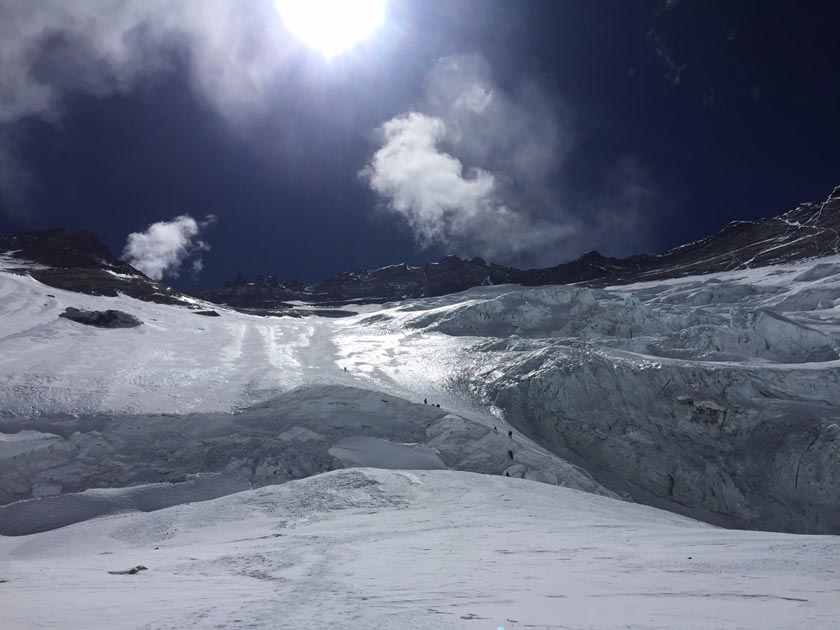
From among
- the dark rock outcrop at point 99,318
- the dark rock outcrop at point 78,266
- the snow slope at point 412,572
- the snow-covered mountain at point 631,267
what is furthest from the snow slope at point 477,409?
the snow-covered mountain at point 631,267

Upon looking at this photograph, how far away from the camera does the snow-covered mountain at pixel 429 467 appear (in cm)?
701

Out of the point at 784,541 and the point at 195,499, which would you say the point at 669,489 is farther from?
the point at 195,499

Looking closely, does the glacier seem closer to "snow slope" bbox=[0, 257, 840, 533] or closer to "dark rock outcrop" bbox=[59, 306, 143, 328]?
"snow slope" bbox=[0, 257, 840, 533]

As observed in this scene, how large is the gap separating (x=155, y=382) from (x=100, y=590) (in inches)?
1315

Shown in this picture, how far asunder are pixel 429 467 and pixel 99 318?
50709mm

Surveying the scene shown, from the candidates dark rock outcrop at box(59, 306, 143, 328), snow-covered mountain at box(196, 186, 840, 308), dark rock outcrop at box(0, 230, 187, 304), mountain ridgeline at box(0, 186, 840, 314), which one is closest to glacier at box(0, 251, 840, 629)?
dark rock outcrop at box(59, 306, 143, 328)

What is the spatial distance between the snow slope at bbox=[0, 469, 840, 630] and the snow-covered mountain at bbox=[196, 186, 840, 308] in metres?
127

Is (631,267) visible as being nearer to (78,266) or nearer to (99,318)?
(99,318)

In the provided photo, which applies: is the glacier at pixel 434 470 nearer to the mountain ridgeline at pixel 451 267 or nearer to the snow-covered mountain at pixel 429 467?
the snow-covered mountain at pixel 429 467

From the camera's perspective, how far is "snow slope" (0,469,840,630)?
5805 mm

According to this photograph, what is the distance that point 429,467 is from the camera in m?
27.6

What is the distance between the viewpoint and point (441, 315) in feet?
237

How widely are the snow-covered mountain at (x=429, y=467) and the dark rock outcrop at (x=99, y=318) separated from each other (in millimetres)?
359

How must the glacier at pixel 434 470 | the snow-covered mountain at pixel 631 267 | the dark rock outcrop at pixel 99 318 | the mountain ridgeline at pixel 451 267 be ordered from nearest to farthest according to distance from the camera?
the glacier at pixel 434 470
the dark rock outcrop at pixel 99 318
the mountain ridgeline at pixel 451 267
the snow-covered mountain at pixel 631 267
